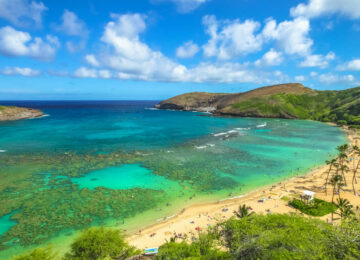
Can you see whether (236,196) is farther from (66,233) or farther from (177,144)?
(177,144)

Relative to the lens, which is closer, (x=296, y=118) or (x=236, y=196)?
(x=236, y=196)

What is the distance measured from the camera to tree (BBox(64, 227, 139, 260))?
17.5 meters

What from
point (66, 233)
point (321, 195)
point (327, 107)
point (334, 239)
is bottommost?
point (66, 233)

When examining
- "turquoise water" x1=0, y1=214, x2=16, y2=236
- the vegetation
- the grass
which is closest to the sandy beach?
the grass

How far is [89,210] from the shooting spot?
28.8 m

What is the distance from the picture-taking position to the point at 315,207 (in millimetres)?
28500

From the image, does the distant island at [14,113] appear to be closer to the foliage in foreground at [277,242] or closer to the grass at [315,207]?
the foliage in foreground at [277,242]

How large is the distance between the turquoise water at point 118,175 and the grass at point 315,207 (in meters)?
8.55

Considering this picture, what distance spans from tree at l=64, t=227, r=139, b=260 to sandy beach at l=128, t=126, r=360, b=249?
13.2ft

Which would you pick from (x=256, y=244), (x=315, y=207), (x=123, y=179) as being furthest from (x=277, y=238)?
(x=123, y=179)

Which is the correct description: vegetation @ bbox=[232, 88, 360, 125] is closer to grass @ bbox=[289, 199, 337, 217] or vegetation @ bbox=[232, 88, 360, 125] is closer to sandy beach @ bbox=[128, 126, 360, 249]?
sandy beach @ bbox=[128, 126, 360, 249]

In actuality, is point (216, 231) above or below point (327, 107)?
below

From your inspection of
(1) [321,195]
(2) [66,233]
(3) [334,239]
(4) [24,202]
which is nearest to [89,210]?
(2) [66,233]

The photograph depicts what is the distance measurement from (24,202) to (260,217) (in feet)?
116
